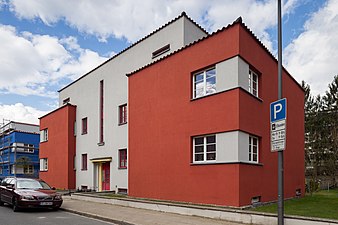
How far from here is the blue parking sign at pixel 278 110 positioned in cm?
783

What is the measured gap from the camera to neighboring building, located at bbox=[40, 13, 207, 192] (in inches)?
727

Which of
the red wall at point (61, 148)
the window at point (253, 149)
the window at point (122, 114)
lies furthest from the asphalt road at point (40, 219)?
the red wall at point (61, 148)

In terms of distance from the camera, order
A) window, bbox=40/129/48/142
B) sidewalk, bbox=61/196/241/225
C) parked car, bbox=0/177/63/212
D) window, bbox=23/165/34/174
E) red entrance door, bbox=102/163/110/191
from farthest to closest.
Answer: window, bbox=23/165/34/174 → window, bbox=40/129/48/142 → red entrance door, bbox=102/163/110/191 → parked car, bbox=0/177/63/212 → sidewalk, bbox=61/196/241/225

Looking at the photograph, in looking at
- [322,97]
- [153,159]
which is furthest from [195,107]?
[322,97]

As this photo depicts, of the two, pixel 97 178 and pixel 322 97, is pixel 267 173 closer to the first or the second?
pixel 97 178

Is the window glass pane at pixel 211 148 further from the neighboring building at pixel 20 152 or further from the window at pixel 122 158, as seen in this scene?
the neighboring building at pixel 20 152

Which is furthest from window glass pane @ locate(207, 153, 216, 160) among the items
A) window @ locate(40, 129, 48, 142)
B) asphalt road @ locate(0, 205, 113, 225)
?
window @ locate(40, 129, 48, 142)

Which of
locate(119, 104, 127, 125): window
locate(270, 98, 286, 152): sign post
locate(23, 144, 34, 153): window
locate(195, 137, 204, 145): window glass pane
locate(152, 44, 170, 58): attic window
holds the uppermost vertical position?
locate(152, 44, 170, 58): attic window

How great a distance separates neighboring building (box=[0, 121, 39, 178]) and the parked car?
105 ft

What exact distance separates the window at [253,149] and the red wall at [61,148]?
53.7 feet

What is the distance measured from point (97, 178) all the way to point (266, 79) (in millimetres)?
13684

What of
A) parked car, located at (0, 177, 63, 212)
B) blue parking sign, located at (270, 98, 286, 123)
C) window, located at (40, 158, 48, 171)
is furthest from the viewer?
window, located at (40, 158, 48, 171)

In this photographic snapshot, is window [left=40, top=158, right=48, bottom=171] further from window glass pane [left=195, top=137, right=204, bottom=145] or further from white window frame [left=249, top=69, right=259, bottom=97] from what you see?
white window frame [left=249, top=69, right=259, bottom=97]

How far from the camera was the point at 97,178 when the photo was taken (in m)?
23.0
